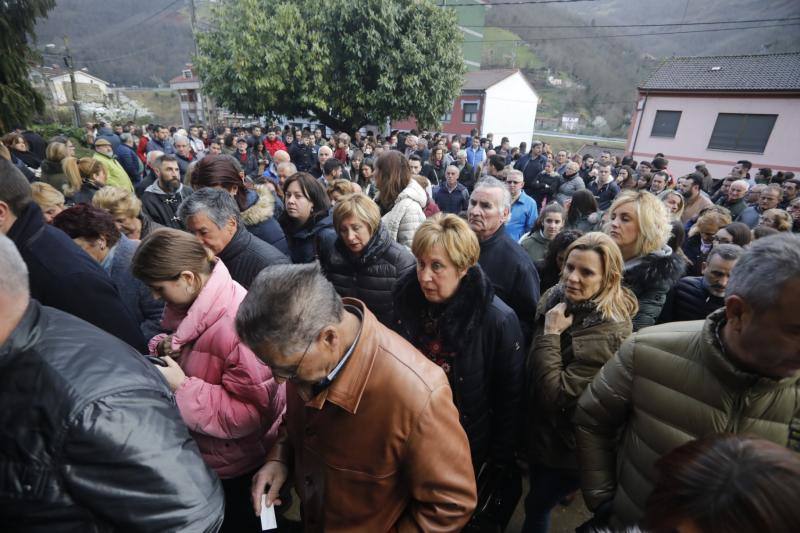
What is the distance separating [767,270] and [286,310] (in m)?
1.44

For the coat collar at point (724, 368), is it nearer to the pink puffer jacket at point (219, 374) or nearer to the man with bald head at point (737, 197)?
the pink puffer jacket at point (219, 374)

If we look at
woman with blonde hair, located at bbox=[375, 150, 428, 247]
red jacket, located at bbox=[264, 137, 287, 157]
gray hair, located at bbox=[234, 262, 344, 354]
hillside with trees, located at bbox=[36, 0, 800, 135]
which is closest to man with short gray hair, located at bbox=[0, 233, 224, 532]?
gray hair, located at bbox=[234, 262, 344, 354]

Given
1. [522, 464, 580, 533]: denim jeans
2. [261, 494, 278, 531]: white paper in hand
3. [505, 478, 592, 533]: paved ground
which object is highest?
[261, 494, 278, 531]: white paper in hand

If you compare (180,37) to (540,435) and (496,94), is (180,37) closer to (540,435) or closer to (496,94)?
(496,94)

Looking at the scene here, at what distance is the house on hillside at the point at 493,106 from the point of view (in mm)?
33531

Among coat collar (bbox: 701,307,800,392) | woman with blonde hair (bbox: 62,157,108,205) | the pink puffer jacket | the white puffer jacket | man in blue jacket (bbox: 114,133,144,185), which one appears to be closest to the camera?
coat collar (bbox: 701,307,800,392)

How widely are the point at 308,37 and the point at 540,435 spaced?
1661 cm

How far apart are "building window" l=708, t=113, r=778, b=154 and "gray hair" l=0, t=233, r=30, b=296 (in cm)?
2954

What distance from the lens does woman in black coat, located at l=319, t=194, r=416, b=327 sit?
2.95 metres

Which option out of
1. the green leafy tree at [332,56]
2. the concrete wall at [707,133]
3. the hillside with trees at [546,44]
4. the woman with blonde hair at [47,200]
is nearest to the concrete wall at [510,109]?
the concrete wall at [707,133]

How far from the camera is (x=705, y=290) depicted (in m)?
2.67

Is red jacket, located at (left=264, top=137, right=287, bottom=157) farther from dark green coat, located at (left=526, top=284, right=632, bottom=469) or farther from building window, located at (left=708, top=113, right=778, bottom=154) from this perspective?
building window, located at (left=708, top=113, right=778, bottom=154)

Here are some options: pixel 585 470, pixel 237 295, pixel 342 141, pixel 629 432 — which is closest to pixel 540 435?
pixel 585 470

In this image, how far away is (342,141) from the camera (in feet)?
38.5
